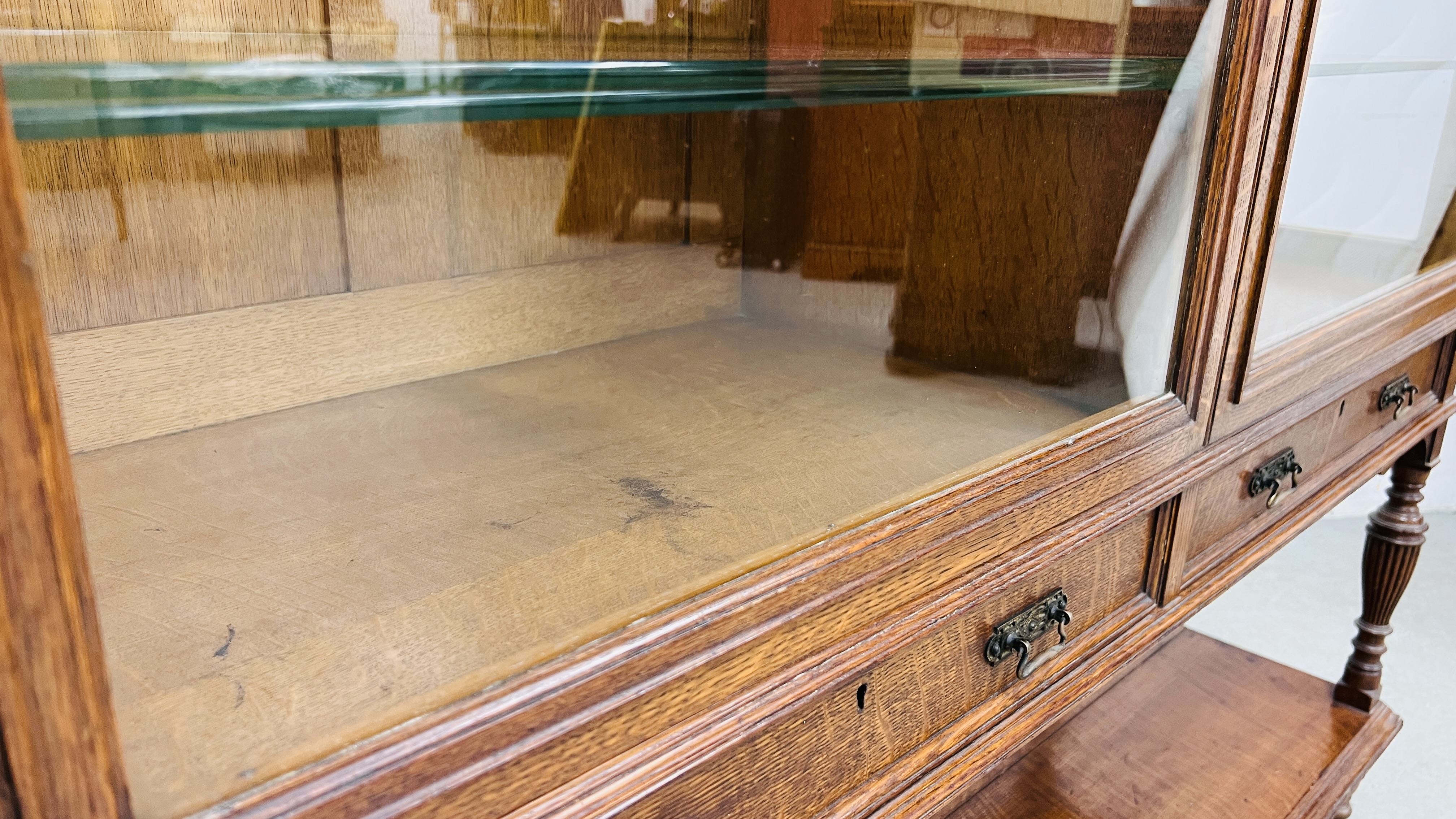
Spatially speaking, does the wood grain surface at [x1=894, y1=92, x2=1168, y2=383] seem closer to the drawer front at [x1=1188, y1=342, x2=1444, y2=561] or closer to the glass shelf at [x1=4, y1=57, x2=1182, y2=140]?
the glass shelf at [x1=4, y1=57, x2=1182, y2=140]

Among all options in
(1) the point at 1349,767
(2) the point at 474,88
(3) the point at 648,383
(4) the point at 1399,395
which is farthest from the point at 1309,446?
(2) the point at 474,88

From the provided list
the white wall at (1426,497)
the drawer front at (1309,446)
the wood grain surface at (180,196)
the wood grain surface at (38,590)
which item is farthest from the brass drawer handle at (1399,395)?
the white wall at (1426,497)

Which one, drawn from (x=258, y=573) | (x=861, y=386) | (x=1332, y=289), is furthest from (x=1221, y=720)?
(x=258, y=573)

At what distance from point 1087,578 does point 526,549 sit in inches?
13.9

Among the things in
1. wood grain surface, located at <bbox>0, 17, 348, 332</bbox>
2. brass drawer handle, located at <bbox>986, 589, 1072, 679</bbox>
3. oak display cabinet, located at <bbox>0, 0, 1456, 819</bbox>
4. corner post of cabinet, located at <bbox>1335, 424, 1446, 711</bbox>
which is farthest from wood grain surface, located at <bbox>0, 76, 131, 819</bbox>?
corner post of cabinet, located at <bbox>1335, 424, 1446, 711</bbox>

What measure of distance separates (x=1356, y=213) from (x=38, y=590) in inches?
35.5

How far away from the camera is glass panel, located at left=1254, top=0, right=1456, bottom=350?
662 millimetres

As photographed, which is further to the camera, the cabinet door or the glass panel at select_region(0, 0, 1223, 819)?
the cabinet door

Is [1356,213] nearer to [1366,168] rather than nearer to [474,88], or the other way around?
[1366,168]

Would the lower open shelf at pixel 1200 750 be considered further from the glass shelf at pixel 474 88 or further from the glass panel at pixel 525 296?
the glass shelf at pixel 474 88

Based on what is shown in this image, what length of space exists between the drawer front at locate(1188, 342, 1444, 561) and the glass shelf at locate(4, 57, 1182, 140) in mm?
289

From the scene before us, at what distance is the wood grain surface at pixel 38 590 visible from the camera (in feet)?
0.65

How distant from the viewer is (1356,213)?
0.81 meters

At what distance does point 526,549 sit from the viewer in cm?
38
